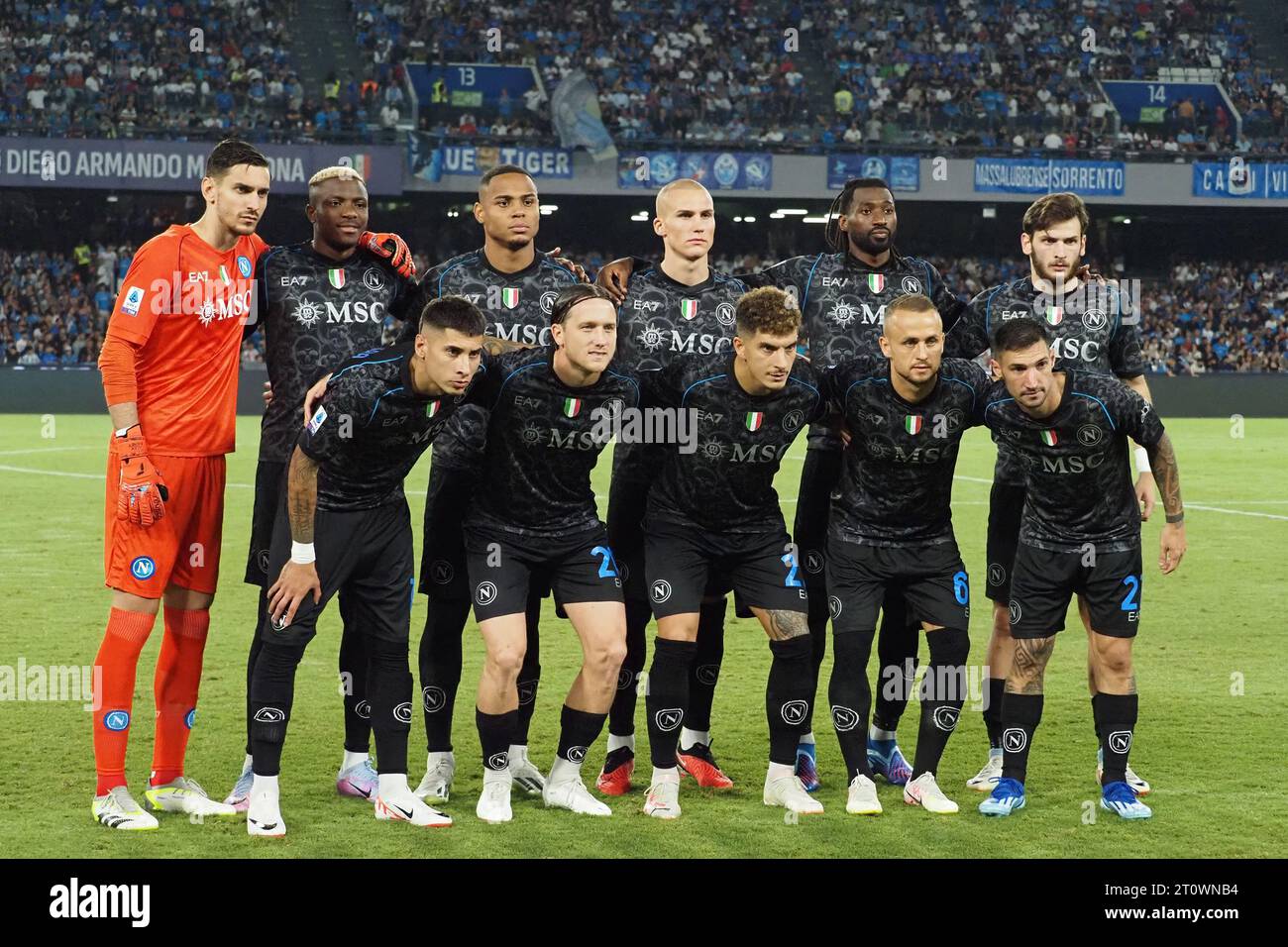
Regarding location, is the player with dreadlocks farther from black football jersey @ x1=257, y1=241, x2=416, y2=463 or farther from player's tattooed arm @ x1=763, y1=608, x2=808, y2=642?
A: black football jersey @ x1=257, y1=241, x2=416, y2=463

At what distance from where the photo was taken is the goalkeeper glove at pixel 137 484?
5441mm

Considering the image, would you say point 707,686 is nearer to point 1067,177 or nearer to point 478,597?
point 478,597

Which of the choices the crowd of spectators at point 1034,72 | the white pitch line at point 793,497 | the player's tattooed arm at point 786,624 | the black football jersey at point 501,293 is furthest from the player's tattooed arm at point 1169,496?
the crowd of spectators at point 1034,72

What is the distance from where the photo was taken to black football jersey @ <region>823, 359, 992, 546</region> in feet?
19.2

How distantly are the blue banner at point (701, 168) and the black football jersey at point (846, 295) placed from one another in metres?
27.5

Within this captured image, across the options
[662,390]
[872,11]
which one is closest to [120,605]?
[662,390]

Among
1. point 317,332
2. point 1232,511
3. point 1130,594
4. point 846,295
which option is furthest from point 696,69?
point 1130,594

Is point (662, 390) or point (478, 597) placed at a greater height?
point (662, 390)

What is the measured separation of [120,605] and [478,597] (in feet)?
4.25

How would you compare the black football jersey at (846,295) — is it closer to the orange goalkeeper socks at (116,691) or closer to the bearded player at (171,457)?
the bearded player at (171,457)

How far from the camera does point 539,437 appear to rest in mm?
5746

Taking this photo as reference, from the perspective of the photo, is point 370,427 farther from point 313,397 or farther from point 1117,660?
point 1117,660

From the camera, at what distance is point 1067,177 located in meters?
35.1

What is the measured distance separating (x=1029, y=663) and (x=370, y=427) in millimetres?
2623
